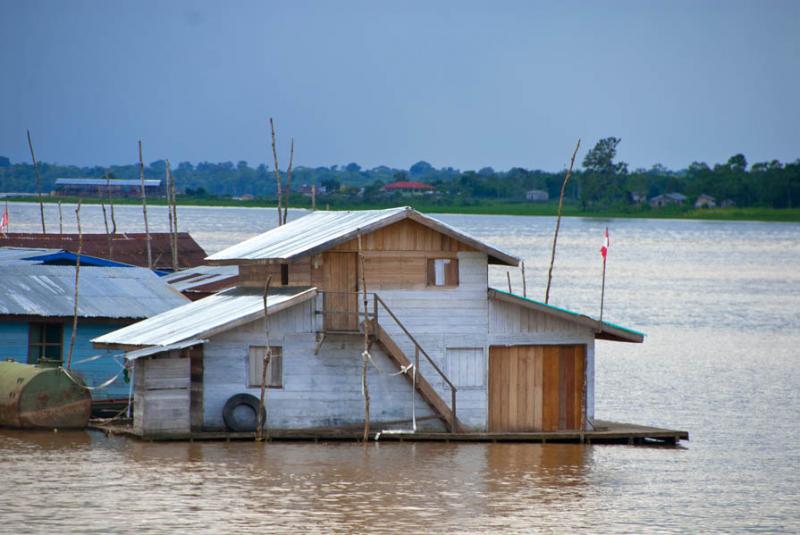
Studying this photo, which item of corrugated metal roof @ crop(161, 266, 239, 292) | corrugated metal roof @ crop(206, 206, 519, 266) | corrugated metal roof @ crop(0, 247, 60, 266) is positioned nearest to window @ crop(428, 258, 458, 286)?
corrugated metal roof @ crop(206, 206, 519, 266)

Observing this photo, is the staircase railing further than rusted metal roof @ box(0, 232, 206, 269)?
No

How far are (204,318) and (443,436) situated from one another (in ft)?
20.7

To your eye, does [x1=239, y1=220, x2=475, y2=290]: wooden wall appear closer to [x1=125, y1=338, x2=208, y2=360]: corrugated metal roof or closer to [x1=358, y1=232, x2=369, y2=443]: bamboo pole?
[x1=358, y1=232, x2=369, y2=443]: bamboo pole

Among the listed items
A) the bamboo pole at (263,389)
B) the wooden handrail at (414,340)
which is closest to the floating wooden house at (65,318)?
the bamboo pole at (263,389)

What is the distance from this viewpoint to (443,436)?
34.6 metres

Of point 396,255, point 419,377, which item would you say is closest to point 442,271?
point 396,255

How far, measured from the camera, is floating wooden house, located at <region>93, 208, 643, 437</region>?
33906 millimetres

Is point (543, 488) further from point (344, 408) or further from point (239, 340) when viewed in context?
point (239, 340)

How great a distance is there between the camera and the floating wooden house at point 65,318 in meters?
38.4

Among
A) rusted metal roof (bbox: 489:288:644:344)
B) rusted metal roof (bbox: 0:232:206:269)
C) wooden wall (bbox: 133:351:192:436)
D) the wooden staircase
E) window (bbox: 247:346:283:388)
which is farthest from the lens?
rusted metal roof (bbox: 0:232:206:269)

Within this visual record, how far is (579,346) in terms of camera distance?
36.4 meters

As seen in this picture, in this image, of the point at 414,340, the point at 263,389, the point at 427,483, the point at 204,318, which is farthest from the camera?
the point at 204,318

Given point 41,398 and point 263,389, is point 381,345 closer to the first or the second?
point 263,389

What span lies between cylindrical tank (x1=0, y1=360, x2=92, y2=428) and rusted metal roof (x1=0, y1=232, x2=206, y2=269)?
87.1 ft
